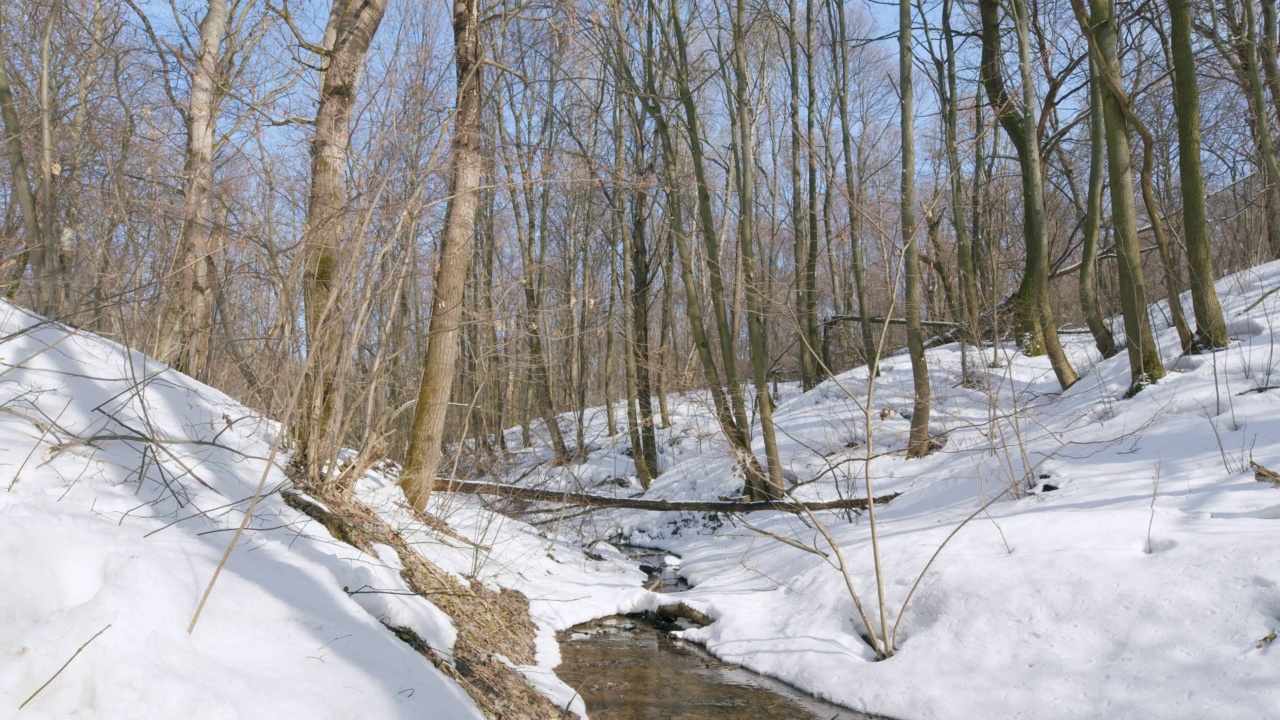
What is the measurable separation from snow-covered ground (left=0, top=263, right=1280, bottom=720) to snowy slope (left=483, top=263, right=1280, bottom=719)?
0.7 inches

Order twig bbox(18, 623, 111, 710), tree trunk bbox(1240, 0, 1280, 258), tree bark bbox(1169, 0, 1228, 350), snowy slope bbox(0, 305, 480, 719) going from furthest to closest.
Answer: tree trunk bbox(1240, 0, 1280, 258), tree bark bbox(1169, 0, 1228, 350), snowy slope bbox(0, 305, 480, 719), twig bbox(18, 623, 111, 710)

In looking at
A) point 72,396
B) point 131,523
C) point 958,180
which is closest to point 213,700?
point 131,523

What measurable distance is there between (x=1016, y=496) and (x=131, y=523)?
19.9ft

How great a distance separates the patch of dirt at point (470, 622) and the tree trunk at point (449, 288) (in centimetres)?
158

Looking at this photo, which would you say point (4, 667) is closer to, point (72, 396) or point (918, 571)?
point (72, 396)

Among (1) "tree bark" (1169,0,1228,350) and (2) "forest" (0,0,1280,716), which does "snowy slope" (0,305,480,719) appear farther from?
(1) "tree bark" (1169,0,1228,350)

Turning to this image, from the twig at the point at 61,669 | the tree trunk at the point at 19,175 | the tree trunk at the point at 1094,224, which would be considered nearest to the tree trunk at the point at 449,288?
the tree trunk at the point at 19,175

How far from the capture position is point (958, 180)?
41.7 ft

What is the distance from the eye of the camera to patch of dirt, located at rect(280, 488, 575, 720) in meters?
3.47

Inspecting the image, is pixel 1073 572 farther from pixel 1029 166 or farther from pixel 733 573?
pixel 1029 166

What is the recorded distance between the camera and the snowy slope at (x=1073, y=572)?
3814mm

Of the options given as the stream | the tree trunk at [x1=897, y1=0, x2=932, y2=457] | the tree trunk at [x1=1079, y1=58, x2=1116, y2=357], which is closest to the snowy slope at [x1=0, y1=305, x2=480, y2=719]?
the stream

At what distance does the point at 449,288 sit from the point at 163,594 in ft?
14.7

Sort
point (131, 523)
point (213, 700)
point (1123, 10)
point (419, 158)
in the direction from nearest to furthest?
1. point (213, 700)
2. point (131, 523)
3. point (419, 158)
4. point (1123, 10)
